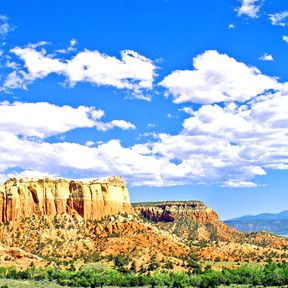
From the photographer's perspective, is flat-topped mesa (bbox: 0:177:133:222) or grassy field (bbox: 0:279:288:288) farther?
flat-topped mesa (bbox: 0:177:133:222)

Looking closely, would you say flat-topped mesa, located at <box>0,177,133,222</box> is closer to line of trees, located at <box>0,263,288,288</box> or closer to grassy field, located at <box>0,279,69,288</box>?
line of trees, located at <box>0,263,288,288</box>

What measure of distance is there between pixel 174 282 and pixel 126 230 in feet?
153

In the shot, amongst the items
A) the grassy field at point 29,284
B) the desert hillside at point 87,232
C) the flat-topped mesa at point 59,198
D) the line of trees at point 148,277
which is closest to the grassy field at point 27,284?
the grassy field at point 29,284

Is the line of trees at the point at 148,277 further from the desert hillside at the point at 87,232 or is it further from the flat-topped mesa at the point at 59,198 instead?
the flat-topped mesa at the point at 59,198

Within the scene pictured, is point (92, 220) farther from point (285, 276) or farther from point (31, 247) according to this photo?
point (285, 276)

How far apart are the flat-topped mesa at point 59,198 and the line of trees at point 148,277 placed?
1260 inches

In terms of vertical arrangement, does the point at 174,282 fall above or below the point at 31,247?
below

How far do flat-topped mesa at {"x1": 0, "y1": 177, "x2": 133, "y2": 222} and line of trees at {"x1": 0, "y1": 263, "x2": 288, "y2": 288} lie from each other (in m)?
32.0

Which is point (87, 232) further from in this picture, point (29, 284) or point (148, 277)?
point (29, 284)

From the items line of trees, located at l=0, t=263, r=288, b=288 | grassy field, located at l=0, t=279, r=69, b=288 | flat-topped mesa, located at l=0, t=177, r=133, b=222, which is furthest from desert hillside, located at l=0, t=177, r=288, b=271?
grassy field, located at l=0, t=279, r=69, b=288

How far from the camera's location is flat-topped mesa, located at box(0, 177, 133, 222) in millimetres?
171000

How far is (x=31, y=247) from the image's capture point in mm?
161000

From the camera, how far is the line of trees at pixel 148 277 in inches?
5143

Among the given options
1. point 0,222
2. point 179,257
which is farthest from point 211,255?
point 0,222
